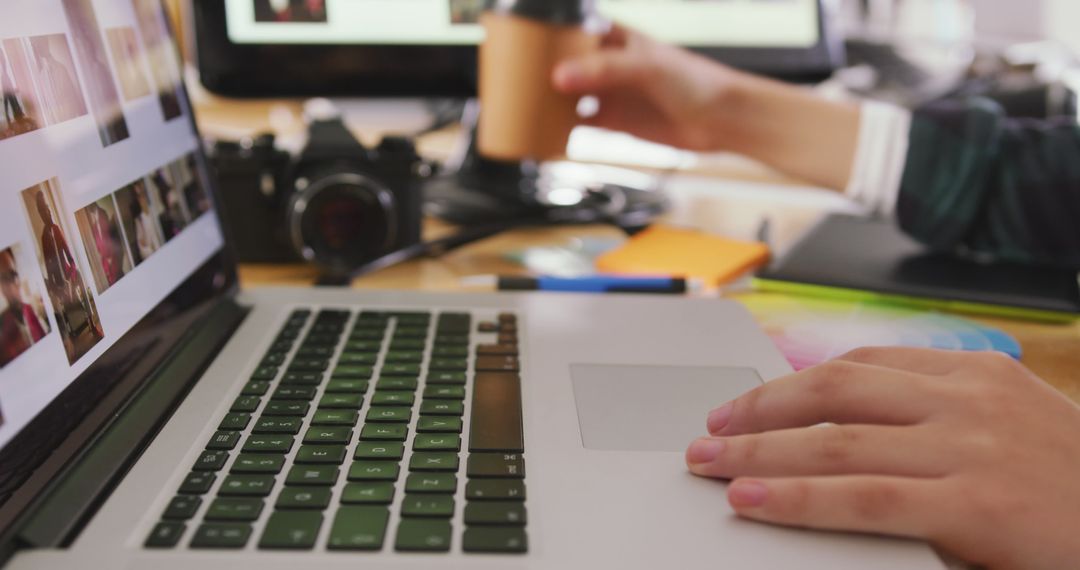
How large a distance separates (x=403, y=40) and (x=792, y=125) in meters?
0.40

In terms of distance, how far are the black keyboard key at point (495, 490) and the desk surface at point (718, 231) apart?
0.33 metres

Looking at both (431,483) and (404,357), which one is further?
(404,357)

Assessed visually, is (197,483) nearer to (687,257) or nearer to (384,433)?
(384,433)

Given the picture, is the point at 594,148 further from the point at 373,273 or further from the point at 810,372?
the point at 810,372

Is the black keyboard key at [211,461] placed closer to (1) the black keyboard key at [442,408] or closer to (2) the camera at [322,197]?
(1) the black keyboard key at [442,408]

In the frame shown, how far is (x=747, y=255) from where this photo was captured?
27.2 inches

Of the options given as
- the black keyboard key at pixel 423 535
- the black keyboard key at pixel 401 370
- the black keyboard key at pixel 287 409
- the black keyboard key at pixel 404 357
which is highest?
the black keyboard key at pixel 423 535

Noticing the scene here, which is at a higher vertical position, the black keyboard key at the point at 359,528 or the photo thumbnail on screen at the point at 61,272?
the photo thumbnail on screen at the point at 61,272

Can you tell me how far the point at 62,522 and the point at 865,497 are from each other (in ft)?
0.97

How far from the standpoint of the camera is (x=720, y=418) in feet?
1.21

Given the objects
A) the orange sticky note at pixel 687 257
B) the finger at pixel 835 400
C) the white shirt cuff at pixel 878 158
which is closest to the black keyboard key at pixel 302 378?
the finger at pixel 835 400

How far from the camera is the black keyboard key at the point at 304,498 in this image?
0.99 ft

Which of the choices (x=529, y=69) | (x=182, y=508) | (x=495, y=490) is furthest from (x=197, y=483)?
(x=529, y=69)

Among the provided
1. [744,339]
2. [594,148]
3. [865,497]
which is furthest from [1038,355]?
[594,148]
